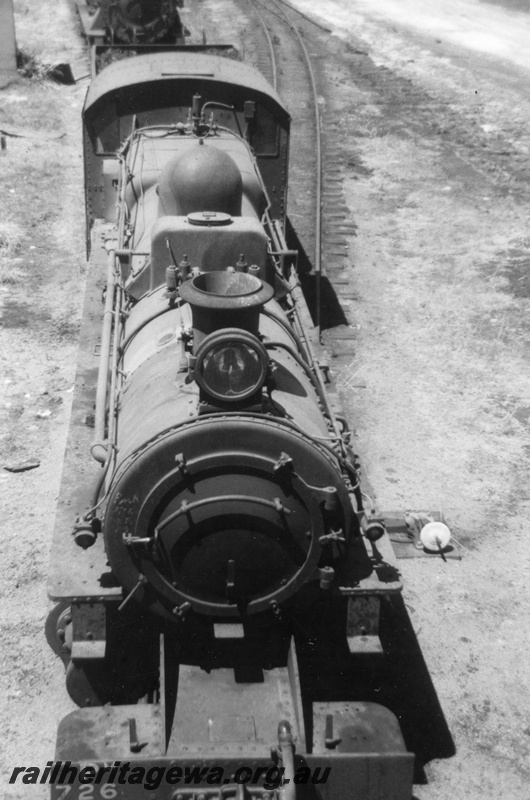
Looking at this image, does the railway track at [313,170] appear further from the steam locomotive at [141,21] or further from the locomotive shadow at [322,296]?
the steam locomotive at [141,21]

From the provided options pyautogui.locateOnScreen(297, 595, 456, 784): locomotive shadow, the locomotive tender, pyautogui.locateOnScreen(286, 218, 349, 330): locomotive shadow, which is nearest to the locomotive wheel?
the locomotive tender

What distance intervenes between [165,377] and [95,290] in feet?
13.2

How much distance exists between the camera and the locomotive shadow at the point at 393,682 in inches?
242

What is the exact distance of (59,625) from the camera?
6137mm

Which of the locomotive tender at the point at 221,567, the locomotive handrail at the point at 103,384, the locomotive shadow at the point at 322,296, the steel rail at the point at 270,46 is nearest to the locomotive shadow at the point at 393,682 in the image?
the locomotive tender at the point at 221,567

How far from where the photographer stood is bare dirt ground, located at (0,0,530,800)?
6.83 metres

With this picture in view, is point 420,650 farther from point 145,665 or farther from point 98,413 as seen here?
point 98,413

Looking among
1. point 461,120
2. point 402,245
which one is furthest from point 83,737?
point 461,120

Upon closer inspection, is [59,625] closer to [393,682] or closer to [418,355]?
[393,682]

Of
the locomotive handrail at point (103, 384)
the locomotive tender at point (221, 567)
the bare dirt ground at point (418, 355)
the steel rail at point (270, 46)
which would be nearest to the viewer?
the locomotive tender at point (221, 567)

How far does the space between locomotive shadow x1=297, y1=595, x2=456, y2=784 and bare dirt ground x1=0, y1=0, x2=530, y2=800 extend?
4.4 inches

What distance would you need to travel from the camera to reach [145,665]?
619 centimetres

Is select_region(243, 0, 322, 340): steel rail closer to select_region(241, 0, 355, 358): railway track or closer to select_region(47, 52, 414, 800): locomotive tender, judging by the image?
select_region(241, 0, 355, 358): railway track

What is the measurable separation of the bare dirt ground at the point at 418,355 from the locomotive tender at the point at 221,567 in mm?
974
